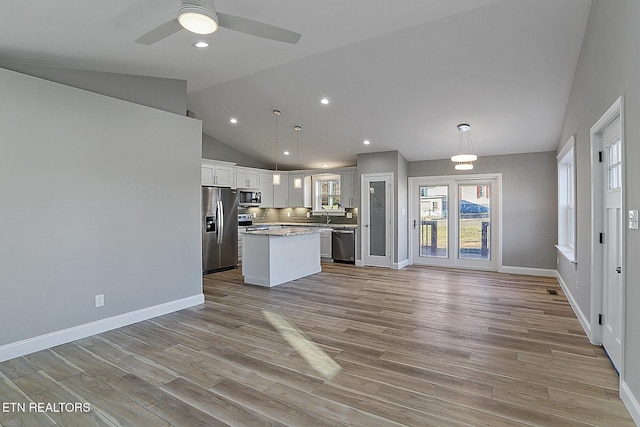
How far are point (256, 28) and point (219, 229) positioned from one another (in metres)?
5.21

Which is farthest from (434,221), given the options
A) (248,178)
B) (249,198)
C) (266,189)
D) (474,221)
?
(248,178)

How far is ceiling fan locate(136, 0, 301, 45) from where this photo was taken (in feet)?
6.66

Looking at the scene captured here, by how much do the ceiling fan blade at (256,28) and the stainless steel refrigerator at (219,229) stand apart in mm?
4732

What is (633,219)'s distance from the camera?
2180 millimetres

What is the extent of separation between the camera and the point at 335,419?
2.11 metres

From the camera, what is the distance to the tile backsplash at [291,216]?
8641 millimetres

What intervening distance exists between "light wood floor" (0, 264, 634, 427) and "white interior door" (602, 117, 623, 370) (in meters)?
0.26

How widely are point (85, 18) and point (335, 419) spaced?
3.47 meters

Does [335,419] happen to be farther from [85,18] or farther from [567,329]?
[85,18]

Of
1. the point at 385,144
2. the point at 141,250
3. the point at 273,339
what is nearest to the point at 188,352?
the point at 273,339

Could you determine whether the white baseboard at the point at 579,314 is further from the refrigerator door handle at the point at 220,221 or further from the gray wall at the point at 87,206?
the refrigerator door handle at the point at 220,221

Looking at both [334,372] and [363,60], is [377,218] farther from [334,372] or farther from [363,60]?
[334,372]

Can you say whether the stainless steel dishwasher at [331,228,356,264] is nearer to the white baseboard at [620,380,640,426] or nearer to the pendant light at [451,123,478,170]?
the pendant light at [451,123,478,170]

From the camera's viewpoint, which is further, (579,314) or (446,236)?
(446,236)
